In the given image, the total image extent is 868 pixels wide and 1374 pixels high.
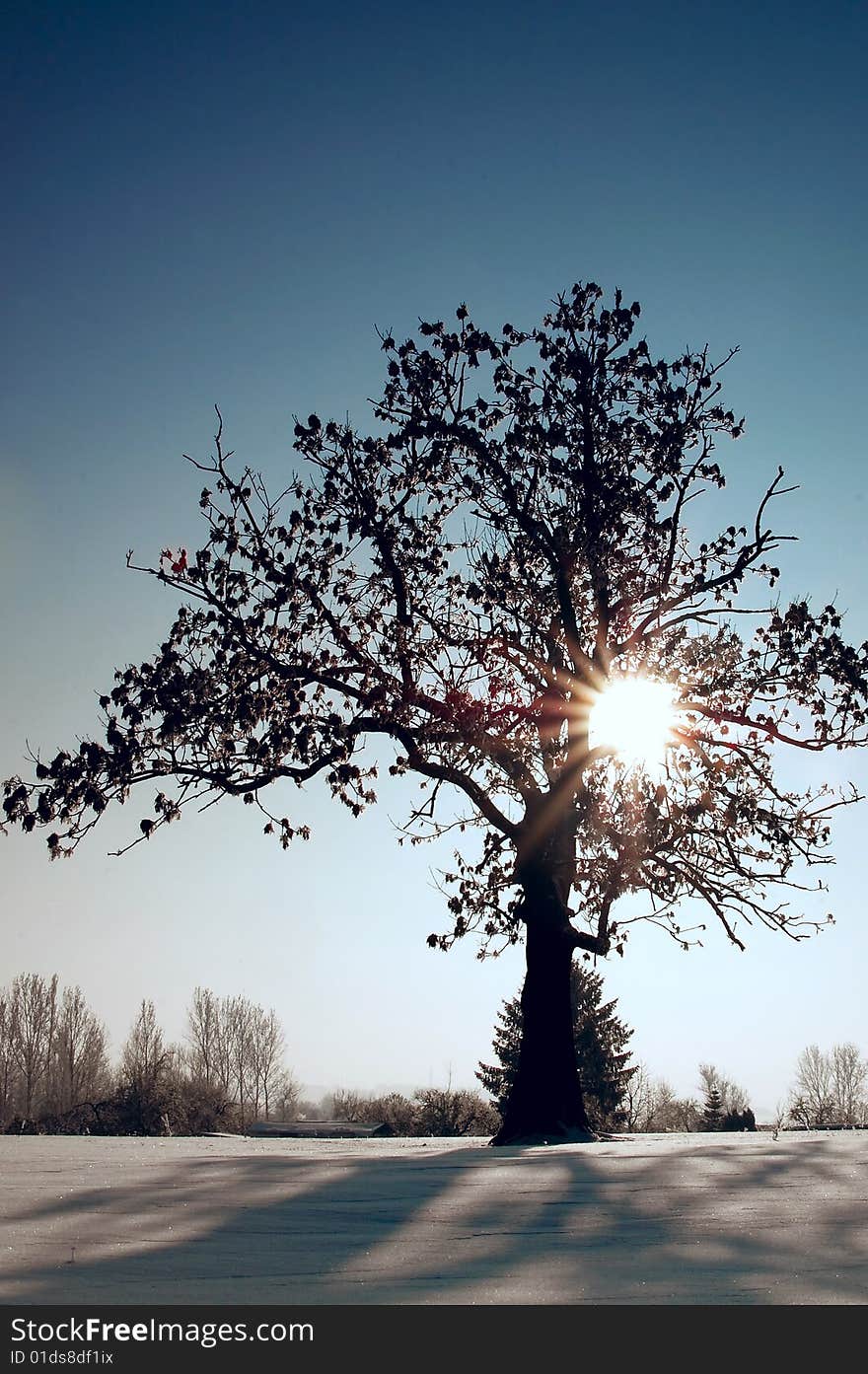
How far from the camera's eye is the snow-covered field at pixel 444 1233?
222 cm

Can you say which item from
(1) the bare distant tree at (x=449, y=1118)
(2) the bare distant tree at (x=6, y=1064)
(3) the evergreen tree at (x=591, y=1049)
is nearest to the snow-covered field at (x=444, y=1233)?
(1) the bare distant tree at (x=449, y=1118)

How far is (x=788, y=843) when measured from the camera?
1160 cm

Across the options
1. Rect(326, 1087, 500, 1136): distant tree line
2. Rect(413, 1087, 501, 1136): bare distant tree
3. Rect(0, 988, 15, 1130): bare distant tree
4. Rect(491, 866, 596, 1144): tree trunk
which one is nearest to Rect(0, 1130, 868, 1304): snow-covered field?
Rect(491, 866, 596, 1144): tree trunk

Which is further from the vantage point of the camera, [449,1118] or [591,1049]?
[591,1049]

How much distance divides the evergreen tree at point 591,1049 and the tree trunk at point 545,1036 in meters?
27.1

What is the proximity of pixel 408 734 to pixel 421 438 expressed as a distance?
11.4 ft

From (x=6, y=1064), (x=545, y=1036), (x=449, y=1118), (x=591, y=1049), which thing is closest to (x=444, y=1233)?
(x=545, y=1036)

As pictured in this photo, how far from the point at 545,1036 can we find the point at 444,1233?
869cm

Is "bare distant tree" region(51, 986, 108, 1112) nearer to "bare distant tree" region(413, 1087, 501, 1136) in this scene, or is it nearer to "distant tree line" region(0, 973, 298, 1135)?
"distant tree line" region(0, 973, 298, 1135)

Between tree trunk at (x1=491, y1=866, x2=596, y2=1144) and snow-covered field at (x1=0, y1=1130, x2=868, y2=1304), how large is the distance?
21.9ft

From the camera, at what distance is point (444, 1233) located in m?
2.74

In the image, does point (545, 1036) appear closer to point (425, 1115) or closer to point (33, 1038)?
point (425, 1115)

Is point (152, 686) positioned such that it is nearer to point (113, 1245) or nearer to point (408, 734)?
point (408, 734)
